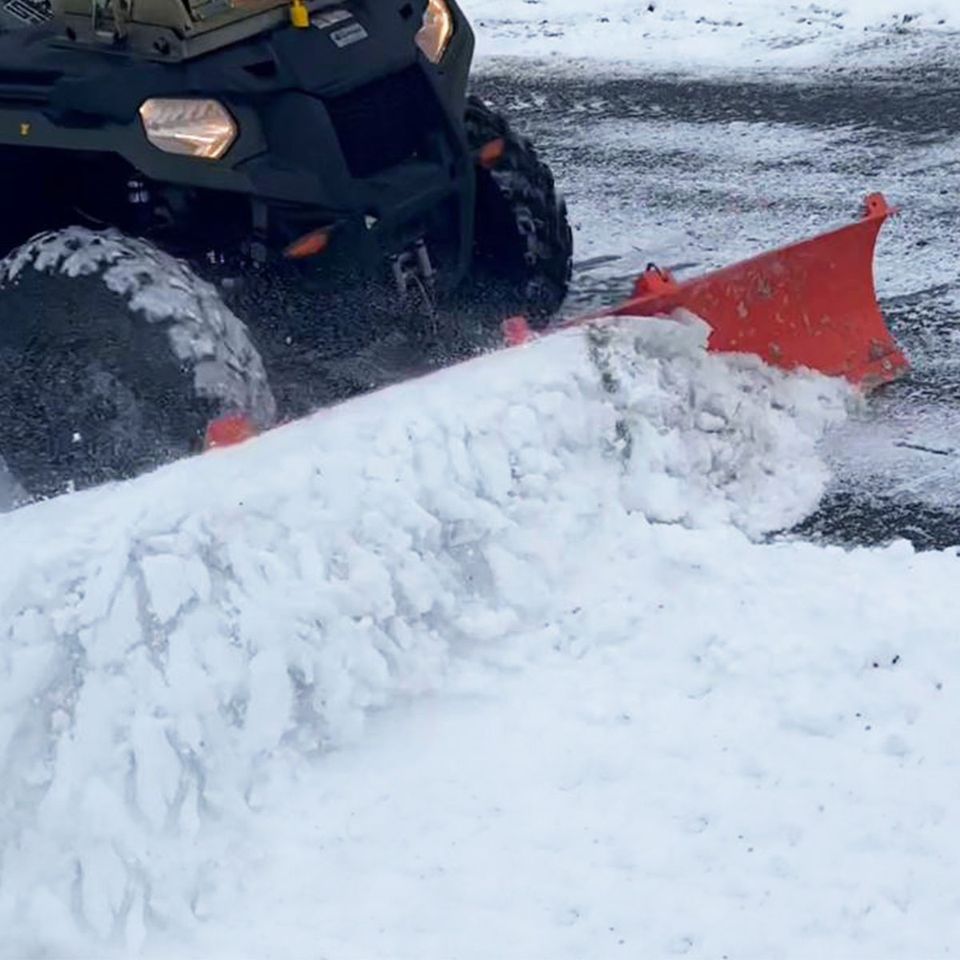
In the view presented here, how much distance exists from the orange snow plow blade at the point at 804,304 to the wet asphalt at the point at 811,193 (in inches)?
7.4

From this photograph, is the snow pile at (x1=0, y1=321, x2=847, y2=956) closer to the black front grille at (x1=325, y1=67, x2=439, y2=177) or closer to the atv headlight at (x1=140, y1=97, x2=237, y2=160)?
the black front grille at (x1=325, y1=67, x2=439, y2=177)

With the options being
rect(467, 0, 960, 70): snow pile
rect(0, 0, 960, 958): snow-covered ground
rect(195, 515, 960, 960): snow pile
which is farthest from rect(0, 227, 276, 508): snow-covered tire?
rect(467, 0, 960, 70): snow pile

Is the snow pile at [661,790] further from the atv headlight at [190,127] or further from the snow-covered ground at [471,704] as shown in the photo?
the atv headlight at [190,127]

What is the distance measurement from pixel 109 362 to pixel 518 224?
5.41 feet

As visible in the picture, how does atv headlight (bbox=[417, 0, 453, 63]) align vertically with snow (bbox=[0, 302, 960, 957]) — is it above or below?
above

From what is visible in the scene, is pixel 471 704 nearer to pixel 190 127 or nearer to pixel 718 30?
pixel 190 127

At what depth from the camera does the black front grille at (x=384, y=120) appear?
17.3 feet

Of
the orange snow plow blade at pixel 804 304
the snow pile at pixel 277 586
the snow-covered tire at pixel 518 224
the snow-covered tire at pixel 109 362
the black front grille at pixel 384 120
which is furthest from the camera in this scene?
the snow-covered tire at pixel 518 224

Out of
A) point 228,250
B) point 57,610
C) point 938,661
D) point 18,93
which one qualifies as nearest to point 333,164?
point 228,250

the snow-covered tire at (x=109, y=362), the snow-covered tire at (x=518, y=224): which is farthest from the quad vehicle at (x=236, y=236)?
the snow-covered tire at (x=518, y=224)

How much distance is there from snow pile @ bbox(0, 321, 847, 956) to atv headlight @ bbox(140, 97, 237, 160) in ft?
2.95

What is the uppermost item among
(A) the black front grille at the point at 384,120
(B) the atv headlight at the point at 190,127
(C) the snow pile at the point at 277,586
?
(B) the atv headlight at the point at 190,127

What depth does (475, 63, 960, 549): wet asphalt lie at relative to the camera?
563 centimetres

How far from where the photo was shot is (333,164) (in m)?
5.23
